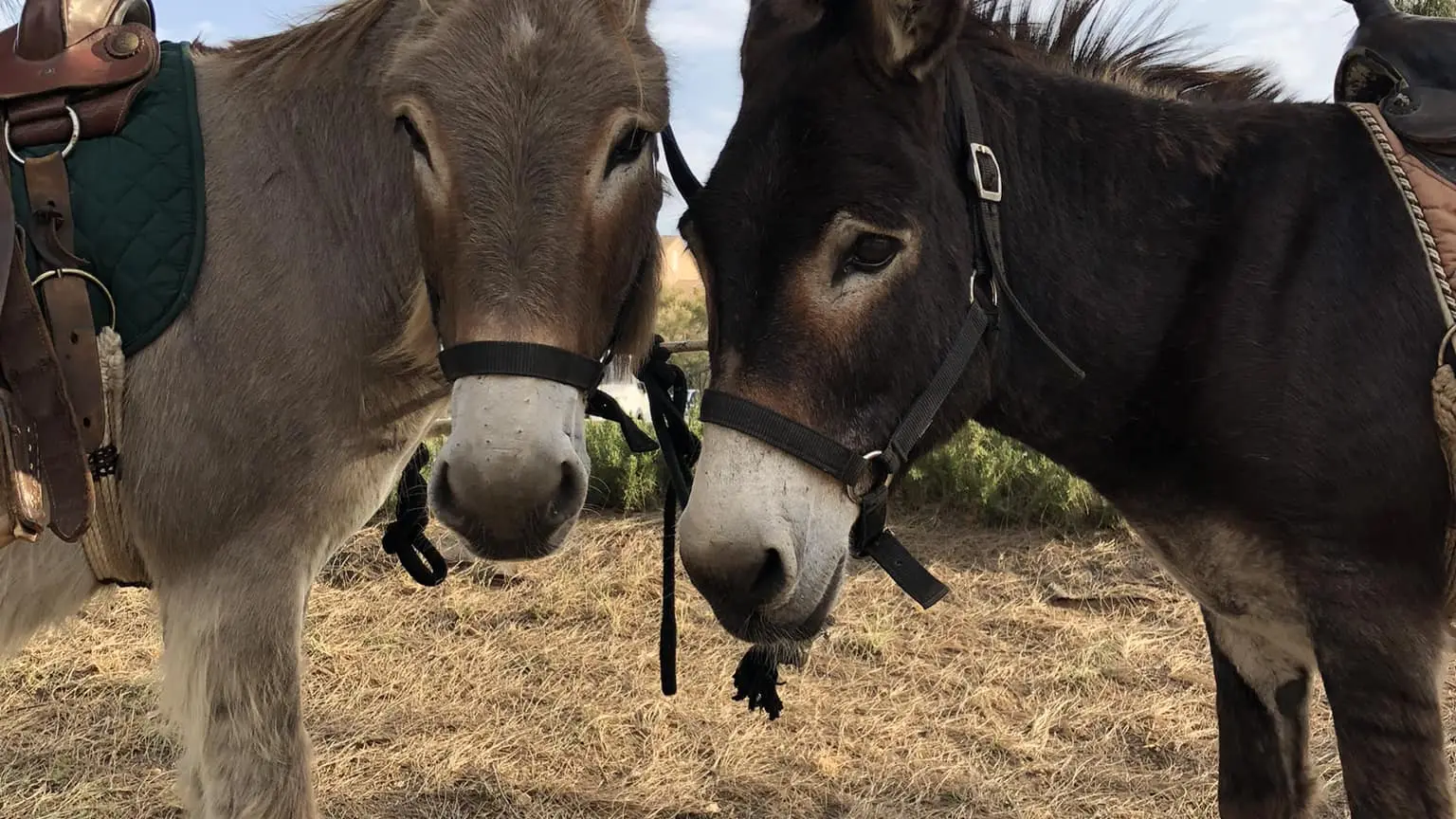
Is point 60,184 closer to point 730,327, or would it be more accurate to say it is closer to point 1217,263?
point 730,327

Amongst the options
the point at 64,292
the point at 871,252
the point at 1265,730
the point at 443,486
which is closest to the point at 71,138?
the point at 64,292

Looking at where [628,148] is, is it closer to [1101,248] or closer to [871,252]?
[871,252]

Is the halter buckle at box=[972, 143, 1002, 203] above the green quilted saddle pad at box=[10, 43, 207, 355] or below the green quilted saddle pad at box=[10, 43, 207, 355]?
above

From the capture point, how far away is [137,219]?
5.74 feet

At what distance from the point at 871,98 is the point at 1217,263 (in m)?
0.73

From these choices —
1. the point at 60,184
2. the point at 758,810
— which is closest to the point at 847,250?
the point at 60,184

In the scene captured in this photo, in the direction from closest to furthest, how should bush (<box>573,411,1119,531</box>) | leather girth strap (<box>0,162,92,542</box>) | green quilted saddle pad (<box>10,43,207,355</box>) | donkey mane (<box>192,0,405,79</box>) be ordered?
leather girth strap (<box>0,162,92,542</box>)
green quilted saddle pad (<box>10,43,207,355</box>)
donkey mane (<box>192,0,405,79</box>)
bush (<box>573,411,1119,531</box>)

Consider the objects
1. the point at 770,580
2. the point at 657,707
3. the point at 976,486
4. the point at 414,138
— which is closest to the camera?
the point at 770,580

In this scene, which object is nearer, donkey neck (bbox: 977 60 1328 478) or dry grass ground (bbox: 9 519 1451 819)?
donkey neck (bbox: 977 60 1328 478)

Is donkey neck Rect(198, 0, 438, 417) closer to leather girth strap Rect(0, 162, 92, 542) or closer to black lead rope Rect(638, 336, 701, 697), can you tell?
leather girth strap Rect(0, 162, 92, 542)

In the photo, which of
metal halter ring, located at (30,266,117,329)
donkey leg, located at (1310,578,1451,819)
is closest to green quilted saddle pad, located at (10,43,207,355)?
metal halter ring, located at (30,266,117,329)

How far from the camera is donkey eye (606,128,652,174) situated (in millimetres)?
1730

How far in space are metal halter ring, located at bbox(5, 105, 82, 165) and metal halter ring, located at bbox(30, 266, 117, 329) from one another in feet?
0.70

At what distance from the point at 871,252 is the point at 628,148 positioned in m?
0.52
